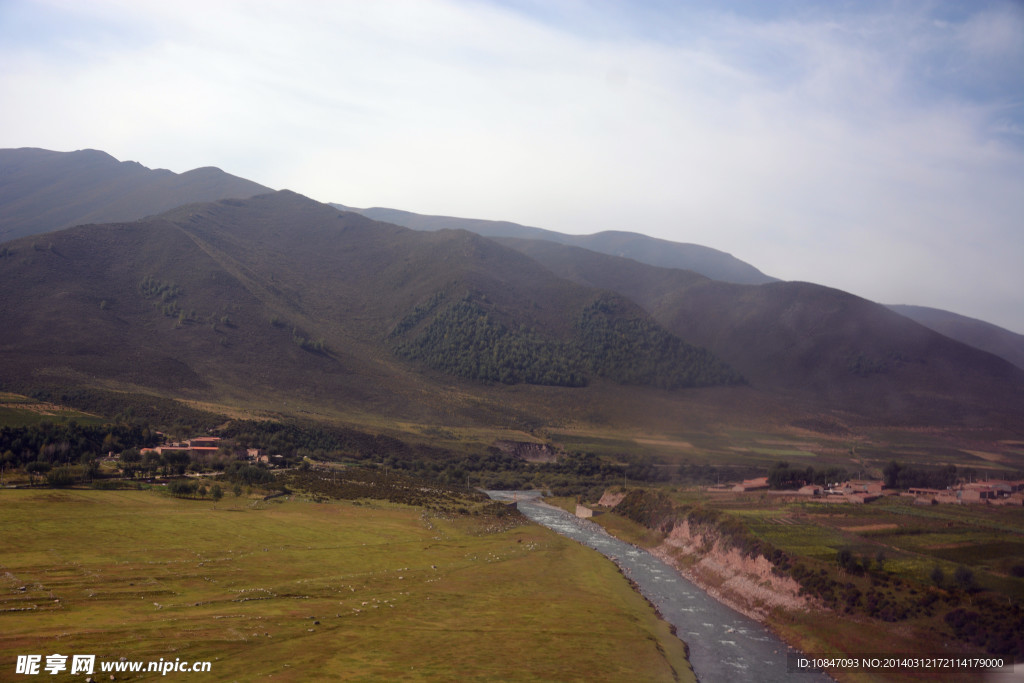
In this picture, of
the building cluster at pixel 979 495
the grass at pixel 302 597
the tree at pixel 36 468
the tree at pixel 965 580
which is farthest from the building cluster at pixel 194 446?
the building cluster at pixel 979 495

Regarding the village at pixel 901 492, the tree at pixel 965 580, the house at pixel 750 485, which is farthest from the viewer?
the house at pixel 750 485

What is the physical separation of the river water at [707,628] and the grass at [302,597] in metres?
1.87

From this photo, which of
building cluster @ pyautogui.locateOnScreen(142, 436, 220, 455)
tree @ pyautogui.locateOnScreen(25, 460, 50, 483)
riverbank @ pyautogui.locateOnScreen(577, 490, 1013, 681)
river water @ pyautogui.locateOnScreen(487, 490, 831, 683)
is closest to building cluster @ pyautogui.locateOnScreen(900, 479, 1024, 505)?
riverbank @ pyautogui.locateOnScreen(577, 490, 1013, 681)

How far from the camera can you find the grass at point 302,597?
31.4 m

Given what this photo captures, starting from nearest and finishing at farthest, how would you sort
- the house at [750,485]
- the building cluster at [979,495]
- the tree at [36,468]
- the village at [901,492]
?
1. the building cluster at [979,495]
2. the village at [901,492]
3. the tree at [36,468]
4. the house at [750,485]

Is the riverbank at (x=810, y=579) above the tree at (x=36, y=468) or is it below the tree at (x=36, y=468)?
above

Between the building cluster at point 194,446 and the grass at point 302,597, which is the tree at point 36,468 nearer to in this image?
the grass at point 302,597

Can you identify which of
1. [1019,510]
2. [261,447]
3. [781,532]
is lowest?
[261,447]

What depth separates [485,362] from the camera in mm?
198875

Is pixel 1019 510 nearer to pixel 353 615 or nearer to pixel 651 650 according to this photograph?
pixel 651 650

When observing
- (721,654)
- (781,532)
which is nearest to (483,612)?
(721,654)

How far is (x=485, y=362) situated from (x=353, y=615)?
159 meters

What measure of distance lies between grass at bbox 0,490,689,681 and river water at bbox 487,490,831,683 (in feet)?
6.13

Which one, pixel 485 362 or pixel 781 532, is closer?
pixel 781 532
